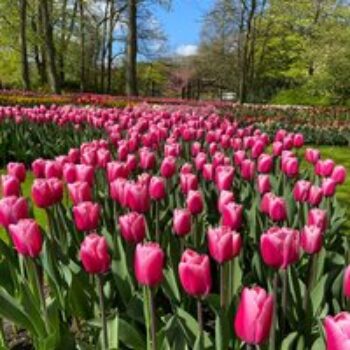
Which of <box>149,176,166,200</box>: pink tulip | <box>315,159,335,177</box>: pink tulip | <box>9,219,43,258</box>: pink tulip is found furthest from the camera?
<box>315,159,335,177</box>: pink tulip

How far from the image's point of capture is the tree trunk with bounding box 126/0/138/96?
26766 millimetres

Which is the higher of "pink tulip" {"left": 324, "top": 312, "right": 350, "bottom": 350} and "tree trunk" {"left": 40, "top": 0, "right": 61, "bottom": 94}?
"tree trunk" {"left": 40, "top": 0, "right": 61, "bottom": 94}

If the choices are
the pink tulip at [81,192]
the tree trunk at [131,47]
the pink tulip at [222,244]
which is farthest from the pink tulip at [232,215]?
the tree trunk at [131,47]

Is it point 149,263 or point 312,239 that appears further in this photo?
point 312,239

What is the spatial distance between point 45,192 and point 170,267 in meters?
0.73

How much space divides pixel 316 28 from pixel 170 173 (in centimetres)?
4419

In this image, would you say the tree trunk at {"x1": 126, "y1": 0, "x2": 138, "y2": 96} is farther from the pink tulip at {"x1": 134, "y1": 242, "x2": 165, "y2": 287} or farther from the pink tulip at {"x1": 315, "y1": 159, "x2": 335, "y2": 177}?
the pink tulip at {"x1": 134, "y1": 242, "x2": 165, "y2": 287}

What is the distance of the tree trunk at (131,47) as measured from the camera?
26.8 meters

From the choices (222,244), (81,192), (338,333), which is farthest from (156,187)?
(338,333)

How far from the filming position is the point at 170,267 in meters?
2.84

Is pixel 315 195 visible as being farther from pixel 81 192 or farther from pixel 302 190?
pixel 81 192

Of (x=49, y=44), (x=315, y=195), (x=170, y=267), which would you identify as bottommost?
(x=170, y=267)

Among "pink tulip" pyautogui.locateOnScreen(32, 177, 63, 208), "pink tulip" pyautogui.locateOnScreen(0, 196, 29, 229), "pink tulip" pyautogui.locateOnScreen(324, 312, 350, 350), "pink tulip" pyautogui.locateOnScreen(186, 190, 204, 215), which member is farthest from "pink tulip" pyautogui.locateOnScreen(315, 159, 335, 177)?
"pink tulip" pyautogui.locateOnScreen(324, 312, 350, 350)

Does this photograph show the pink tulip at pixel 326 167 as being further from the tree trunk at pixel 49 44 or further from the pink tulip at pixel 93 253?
the tree trunk at pixel 49 44
